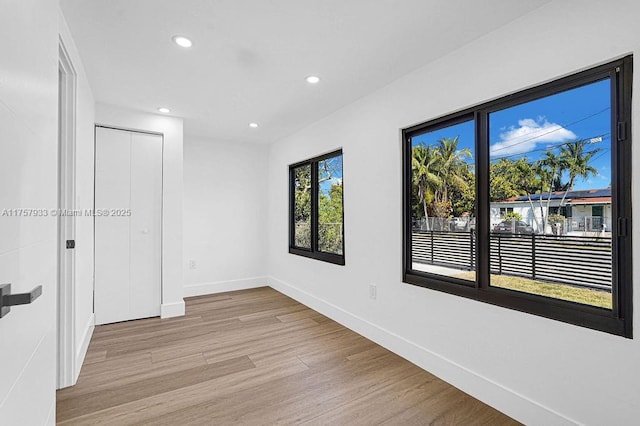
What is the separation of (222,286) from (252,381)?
2.77m

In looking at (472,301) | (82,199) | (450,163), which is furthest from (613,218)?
(82,199)

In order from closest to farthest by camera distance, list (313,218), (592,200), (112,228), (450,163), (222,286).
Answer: (592,200), (450,163), (112,228), (313,218), (222,286)

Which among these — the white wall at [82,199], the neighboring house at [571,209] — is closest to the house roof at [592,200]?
the neighboring house at [571,209]

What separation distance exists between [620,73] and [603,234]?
2.66 ft

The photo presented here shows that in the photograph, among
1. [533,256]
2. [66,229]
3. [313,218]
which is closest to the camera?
[533,256]

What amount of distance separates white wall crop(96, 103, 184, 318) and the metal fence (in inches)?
116

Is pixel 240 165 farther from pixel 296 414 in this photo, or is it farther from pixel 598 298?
pixel 598 298

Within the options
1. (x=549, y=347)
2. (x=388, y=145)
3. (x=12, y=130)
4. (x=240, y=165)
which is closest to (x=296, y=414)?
(x=549, y=347)

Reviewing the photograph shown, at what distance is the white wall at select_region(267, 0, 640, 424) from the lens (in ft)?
5.27

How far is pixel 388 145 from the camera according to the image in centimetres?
294

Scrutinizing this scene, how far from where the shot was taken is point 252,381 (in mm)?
2381

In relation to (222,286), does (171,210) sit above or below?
above

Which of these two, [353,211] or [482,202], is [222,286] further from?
[482,202]

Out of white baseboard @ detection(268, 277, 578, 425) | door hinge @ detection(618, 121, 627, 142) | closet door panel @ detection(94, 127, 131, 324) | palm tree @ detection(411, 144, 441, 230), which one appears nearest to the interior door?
closet door panel @ detection(94, 127, 131, 324)
